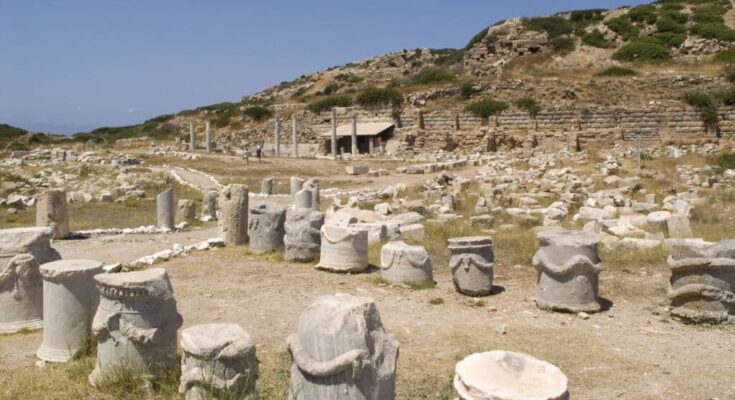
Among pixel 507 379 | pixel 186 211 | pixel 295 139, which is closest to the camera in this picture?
pixel 507 379

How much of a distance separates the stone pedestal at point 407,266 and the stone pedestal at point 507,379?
4.61 meters

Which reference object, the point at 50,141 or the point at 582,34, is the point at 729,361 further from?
the point at 50,141

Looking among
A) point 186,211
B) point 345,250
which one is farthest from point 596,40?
point 345,250

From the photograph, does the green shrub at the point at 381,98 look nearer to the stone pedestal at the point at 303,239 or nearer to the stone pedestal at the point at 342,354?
the stone pedestal at the point at 303,239

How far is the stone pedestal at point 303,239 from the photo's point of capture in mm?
10977

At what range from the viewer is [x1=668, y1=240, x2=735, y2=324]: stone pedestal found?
732 cm

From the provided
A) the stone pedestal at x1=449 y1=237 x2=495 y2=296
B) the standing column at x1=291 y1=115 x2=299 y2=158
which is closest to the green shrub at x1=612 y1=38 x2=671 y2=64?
the standing column at x1=291 y1=115 x2=299 y2=158

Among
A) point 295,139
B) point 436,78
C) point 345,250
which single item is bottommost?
point 345,250

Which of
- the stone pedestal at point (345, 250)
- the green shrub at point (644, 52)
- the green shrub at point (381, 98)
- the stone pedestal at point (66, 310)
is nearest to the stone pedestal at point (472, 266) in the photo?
the stone pedestal at point (345, 250)

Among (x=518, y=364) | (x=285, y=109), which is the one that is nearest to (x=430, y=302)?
(x=518, y=364)

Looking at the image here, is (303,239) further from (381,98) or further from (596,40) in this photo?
(596,40)

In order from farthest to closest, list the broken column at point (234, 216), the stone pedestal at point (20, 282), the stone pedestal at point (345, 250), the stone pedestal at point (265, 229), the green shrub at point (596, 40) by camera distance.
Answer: the green shrub at point (596, 40) → the broken column at point (234, 216) → the stone pedestal at point (265, 229) → the stone pedestal at point (345, 250) → the stone pedestal at point (20, 282)

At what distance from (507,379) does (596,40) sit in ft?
154

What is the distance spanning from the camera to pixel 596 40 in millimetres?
46562
